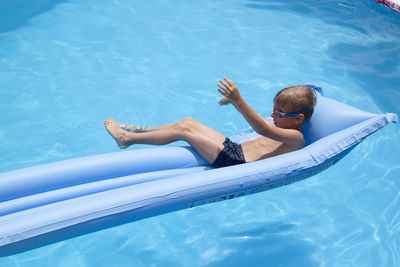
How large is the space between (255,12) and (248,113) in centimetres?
430

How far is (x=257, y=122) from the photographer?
2496 mm

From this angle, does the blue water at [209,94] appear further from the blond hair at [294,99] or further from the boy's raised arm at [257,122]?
the blond hair at [294,99]

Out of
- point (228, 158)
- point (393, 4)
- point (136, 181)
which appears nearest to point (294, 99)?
point (228, 158)

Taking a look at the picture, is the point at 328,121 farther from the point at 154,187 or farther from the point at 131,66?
the point at 131,66

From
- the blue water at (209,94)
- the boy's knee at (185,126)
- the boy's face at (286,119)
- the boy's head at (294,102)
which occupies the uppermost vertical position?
the boy's head at (294,102)

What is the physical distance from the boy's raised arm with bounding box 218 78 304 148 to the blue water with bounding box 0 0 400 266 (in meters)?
0.80

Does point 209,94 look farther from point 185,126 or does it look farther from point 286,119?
point 286,119

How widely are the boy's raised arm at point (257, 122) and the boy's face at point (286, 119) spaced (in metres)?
0.08

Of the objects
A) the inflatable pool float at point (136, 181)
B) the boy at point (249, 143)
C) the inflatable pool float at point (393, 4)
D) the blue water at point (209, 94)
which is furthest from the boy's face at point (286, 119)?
the inflatable pool float at point (393, 4)

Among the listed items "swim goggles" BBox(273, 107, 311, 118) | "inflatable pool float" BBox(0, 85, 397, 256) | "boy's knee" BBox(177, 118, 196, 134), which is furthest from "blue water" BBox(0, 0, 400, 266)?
"swim goggles" BBox(273, 107, 311, 118)

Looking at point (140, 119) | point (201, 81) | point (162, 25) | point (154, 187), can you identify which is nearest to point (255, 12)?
point (162, 25)

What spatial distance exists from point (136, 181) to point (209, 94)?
6.67 feet

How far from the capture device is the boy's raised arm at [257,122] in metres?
2.43

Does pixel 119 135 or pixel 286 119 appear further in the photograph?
pixel 119 135
